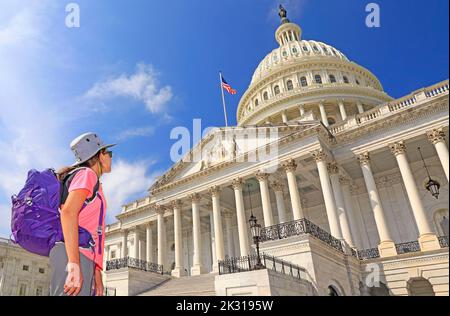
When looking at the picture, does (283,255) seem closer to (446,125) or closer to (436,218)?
(446,125)

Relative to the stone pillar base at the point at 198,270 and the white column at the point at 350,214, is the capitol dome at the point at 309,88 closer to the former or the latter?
the white column at the point at 350,214

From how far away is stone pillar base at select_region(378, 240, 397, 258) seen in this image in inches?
874

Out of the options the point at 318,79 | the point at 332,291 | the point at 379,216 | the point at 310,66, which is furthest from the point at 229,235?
the point at 310,66

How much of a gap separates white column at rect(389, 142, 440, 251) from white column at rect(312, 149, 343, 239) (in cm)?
487

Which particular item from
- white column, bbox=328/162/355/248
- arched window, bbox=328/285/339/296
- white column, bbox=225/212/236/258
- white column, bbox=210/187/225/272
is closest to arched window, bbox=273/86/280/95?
white column, bbox=225/212/236/258

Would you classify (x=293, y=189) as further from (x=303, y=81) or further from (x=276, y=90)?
(x=276, y=90)

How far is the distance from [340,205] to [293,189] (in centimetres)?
356

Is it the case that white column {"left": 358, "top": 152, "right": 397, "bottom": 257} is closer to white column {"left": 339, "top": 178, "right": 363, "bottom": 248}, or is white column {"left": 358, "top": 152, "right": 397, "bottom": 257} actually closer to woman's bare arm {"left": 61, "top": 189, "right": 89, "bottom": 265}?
white column {"left": 339, "top": 178, "right": 363, "bottom": 248}

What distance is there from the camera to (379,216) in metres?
23.9

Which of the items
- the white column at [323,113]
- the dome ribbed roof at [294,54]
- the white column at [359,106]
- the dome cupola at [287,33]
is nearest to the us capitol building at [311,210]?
the white column at [323,113]

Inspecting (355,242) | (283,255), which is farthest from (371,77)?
(283,255)

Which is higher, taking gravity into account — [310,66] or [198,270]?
[310,66]

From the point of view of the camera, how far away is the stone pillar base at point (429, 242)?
2075 centimetres
